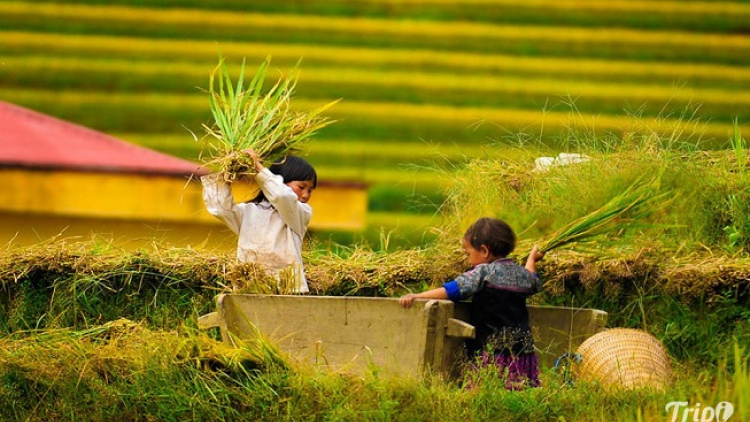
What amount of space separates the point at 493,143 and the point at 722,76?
4.55ft

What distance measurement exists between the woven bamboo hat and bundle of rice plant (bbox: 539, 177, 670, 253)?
43 cm

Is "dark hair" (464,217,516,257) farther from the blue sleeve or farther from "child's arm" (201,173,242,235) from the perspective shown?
"child's arm" (201,173,242,235)

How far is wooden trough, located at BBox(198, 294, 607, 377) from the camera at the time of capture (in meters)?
4.46

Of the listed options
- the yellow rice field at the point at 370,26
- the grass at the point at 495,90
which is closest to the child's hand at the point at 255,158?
the grass at the point at 495,90

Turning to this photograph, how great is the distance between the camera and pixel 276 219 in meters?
5.26

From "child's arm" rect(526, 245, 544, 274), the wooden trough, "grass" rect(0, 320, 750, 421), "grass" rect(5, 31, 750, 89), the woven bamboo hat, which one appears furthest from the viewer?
"grass" rect(5, 31, 750, 89)

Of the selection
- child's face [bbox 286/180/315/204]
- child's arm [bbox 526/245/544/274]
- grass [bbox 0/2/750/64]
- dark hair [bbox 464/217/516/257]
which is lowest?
child's arm [bbox 526/245/544/274]

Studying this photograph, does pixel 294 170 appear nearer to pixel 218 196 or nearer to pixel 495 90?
pixel 218 196

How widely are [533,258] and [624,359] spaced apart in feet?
1.73

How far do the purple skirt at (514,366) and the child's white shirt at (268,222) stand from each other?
2.74 feet

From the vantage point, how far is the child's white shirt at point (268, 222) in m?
5.10

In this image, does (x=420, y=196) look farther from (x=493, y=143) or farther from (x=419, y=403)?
(x=419, y=403)

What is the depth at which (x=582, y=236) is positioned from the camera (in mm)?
5082

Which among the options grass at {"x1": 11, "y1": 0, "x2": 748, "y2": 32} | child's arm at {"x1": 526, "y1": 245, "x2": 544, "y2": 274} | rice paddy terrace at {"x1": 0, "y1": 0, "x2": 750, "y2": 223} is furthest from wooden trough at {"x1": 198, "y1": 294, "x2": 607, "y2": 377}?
grass at {"x1": 11, "y1": 0, "x2": 748, "y2": 32}
